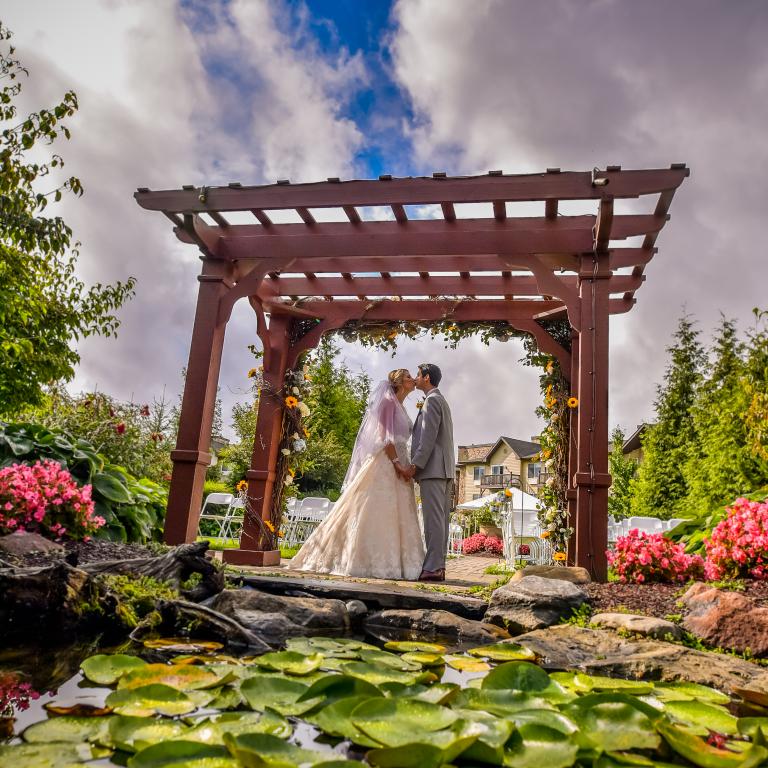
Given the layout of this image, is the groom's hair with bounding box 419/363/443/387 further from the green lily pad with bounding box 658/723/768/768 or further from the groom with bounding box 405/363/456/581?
the green lily pad with bounding box 658/723/768/768

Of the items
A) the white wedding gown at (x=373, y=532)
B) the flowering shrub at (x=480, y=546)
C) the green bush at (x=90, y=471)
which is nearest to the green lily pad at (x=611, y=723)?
the white wedding gown at (x=373, y=532)

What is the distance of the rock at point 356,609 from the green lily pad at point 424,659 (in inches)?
43.6

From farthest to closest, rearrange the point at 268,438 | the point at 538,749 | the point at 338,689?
the point at 268,438, the point at 338,689, the point at 538,749

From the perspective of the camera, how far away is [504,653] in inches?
103

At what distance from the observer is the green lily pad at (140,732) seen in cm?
127

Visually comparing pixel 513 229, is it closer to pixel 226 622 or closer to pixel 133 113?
pixel 133 113

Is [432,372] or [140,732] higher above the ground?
[432,372]

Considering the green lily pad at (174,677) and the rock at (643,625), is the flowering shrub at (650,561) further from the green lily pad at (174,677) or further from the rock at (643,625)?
the green lily pad at (174,677)

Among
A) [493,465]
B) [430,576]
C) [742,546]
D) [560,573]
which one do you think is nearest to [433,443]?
[430,576]

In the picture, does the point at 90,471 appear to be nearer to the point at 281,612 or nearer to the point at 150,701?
the point at 281,612

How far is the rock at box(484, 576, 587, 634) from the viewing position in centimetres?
347

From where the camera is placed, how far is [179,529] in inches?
206

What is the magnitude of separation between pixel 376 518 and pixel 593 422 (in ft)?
7.06

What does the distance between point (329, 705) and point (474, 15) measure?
490 cm
